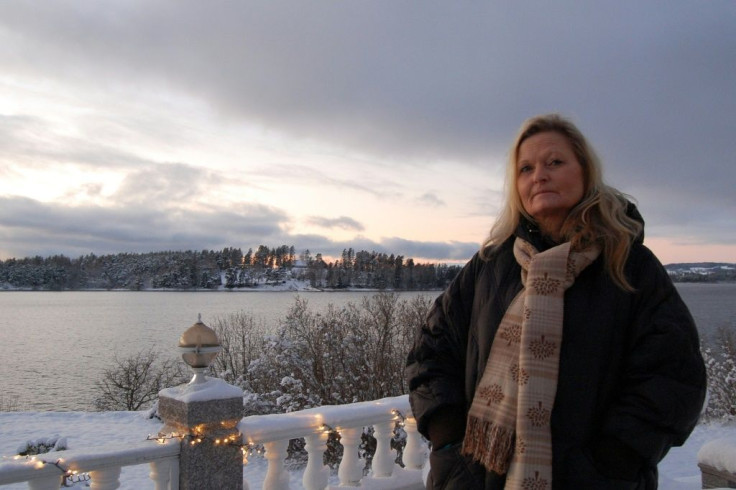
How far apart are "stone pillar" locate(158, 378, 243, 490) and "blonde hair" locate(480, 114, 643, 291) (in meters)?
1.81

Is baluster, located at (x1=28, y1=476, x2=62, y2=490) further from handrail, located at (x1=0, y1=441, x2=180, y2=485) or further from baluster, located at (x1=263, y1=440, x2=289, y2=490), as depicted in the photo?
baluster, located at (x1=263, y1=440, x2=289, y2=490)

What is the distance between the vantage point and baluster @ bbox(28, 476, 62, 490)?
2506 mm

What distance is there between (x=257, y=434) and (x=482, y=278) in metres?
1.87

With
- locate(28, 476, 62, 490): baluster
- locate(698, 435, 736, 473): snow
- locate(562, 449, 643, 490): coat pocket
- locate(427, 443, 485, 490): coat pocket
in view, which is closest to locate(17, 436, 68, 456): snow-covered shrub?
locate(28, 476, 62, 490): baluster

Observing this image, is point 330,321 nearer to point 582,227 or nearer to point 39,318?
point 582,227

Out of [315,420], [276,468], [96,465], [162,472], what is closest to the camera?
[96,465]

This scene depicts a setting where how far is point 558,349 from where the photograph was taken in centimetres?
155

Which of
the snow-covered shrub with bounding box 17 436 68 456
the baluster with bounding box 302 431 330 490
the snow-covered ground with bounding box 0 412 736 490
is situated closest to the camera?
the baluster with bounding box 302 431 330 490

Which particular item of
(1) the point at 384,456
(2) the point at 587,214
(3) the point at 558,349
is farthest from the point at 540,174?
(1) the point at 384,456

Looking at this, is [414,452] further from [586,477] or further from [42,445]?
[42,445]

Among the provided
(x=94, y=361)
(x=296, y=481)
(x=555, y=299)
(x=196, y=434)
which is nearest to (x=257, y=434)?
(x=196, y=434)

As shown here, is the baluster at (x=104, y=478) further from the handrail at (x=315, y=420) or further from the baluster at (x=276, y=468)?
the baluster at (x=276, y=468)

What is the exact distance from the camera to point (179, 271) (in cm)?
6650

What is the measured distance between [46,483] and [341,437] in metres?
1.76
